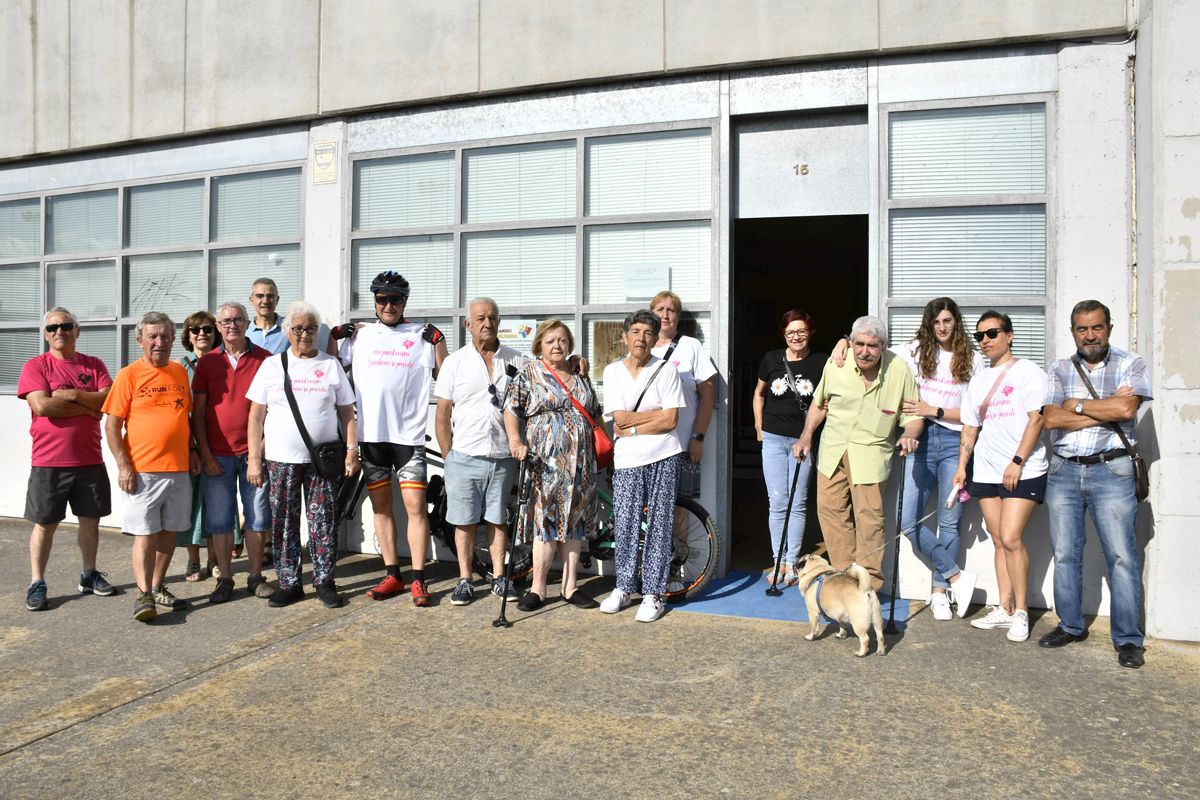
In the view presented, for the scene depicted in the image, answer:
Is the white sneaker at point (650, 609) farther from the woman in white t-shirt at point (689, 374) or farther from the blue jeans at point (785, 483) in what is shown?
the blue jeans at point (785, 483)

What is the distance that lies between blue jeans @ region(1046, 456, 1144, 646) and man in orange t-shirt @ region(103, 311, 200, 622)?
16.4ft

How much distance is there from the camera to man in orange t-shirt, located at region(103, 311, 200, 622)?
5.53m

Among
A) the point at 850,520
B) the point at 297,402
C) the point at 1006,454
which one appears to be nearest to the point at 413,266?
the point at 297,402

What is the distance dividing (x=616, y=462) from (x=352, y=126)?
386 cm

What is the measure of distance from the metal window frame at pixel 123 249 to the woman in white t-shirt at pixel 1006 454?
17.5 feet

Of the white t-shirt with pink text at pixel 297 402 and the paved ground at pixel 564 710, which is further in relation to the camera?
the white t-shirt with pink text at pixel 297 402

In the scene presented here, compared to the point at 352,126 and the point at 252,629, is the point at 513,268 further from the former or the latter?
the point at 252,629

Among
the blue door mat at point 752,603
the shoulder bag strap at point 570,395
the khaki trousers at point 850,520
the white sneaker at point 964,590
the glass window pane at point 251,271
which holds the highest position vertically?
the glass window pane at point 251,271

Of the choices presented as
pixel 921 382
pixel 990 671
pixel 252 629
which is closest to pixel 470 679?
pixel 252 629

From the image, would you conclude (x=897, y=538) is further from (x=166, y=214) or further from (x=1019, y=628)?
(x=166, y=214)

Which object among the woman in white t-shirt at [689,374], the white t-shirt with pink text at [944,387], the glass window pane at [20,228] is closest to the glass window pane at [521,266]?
the woman in white t-shirt at [689,374]

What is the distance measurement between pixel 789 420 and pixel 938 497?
103cm

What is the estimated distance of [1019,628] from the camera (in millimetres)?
5082

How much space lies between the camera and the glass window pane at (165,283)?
8.31 m
